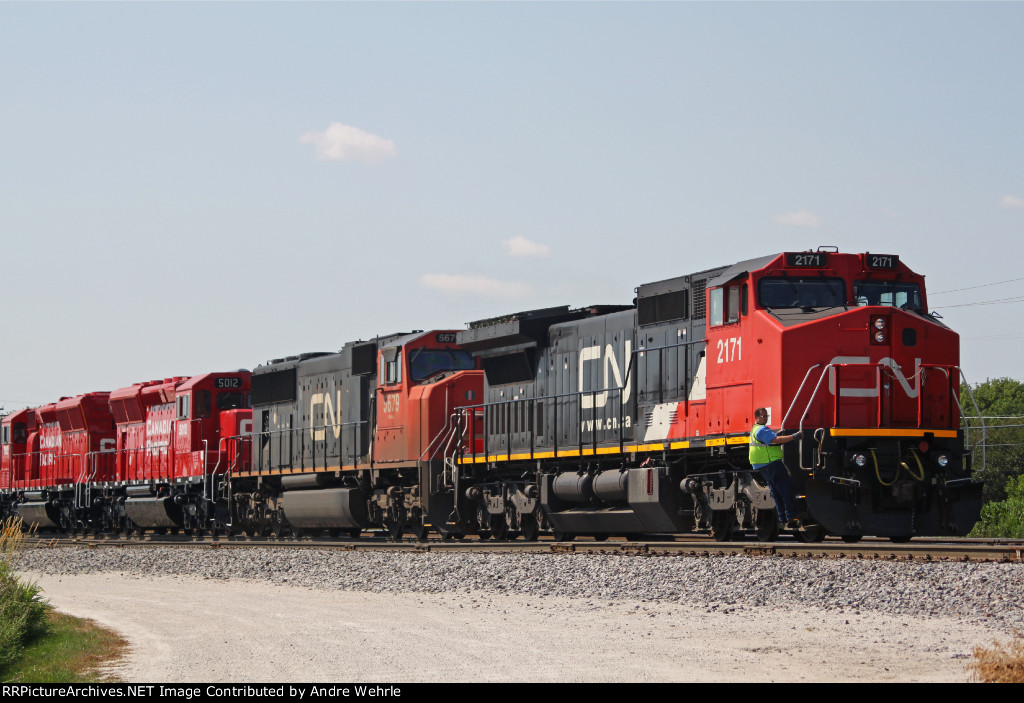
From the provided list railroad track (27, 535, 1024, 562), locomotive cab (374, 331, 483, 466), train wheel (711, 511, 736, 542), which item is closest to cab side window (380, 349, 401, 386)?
locomotive cab (374, 331, 483, 466)

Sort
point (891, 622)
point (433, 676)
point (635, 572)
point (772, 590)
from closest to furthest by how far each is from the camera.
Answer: point (433, 676) → point (891, 622) → point (772, 590) → point (635, 572)

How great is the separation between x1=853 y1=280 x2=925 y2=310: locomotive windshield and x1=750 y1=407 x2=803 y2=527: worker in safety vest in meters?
2.08

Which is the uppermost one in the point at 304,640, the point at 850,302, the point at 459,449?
the point at 850,302

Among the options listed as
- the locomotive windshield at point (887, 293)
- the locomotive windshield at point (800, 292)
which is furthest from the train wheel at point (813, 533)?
the locomotive windshield at point (887, 293)

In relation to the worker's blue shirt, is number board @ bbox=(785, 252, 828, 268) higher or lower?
higher

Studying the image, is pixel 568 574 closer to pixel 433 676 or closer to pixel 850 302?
pixel 850 302

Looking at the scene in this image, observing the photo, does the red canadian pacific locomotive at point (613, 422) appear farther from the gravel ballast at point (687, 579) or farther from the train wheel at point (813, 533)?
the gravel ballast at point (687, 579)

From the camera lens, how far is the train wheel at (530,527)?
20.0 meters

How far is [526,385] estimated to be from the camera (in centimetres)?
2072

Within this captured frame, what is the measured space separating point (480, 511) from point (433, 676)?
13428 millimetres

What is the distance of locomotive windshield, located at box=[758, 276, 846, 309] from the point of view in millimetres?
15320

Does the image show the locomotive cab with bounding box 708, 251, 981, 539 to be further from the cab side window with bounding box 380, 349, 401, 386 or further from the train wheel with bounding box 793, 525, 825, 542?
the cab side window with bounding box 380, 349, 401, 386

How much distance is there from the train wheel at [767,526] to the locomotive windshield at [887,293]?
8.72 ft
